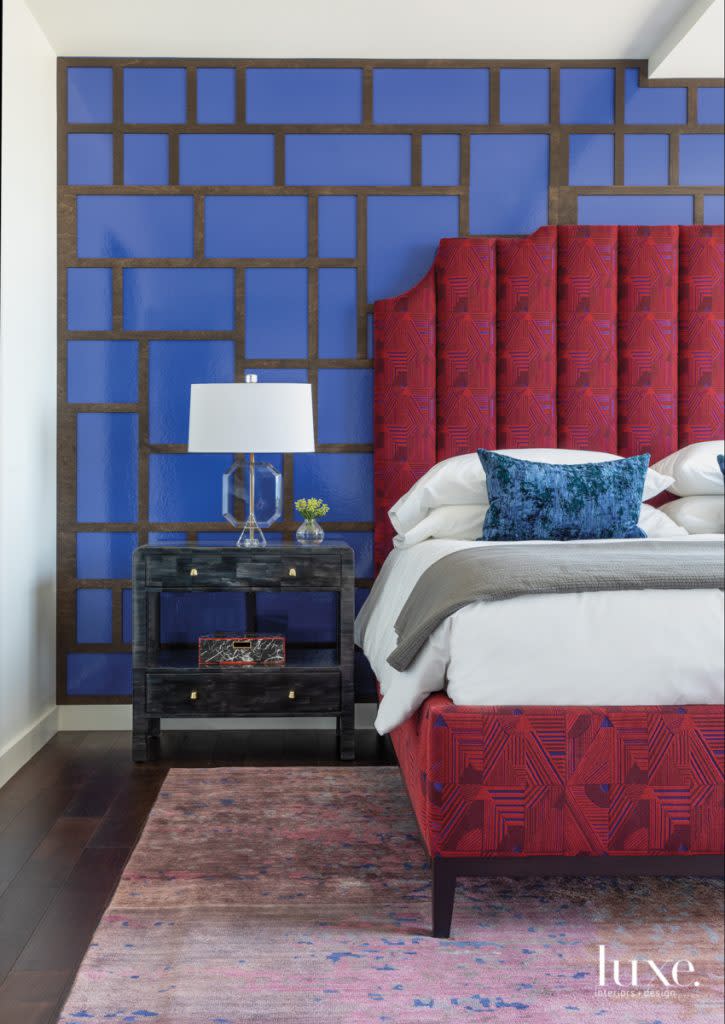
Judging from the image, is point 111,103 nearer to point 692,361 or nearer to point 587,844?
point 692,361

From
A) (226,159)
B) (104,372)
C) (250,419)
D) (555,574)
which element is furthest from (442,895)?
(226,159)

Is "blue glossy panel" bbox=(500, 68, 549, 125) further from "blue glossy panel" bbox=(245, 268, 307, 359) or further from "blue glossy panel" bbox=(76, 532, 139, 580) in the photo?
"blue glossy panel" bbox=(76, 532, 139, 580)

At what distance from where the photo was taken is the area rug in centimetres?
149

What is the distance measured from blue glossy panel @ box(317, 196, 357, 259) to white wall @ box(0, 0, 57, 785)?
1.00 metres

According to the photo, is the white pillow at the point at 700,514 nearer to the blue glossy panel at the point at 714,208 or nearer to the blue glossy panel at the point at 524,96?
the blue glossy panel at the point at 714,208

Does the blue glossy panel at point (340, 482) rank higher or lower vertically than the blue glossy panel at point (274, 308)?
lower

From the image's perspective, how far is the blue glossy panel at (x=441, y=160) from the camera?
11.2 ft

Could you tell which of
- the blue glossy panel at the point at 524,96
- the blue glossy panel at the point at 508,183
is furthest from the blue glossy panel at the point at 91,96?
the blue glossy panel at the point at 524,96

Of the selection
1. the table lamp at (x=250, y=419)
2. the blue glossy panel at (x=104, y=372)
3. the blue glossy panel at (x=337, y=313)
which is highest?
the blue glossy panel at (x=337, y=313)

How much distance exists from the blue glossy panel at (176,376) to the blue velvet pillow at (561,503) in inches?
47.7

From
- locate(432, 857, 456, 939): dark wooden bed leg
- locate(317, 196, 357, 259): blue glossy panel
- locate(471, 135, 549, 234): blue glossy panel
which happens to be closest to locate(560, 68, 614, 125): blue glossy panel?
locate(471, 135, 549, 234): blue glossy panel

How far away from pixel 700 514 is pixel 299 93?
2138 mm

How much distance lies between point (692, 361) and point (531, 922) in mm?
2292

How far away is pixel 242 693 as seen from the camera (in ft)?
9.72
